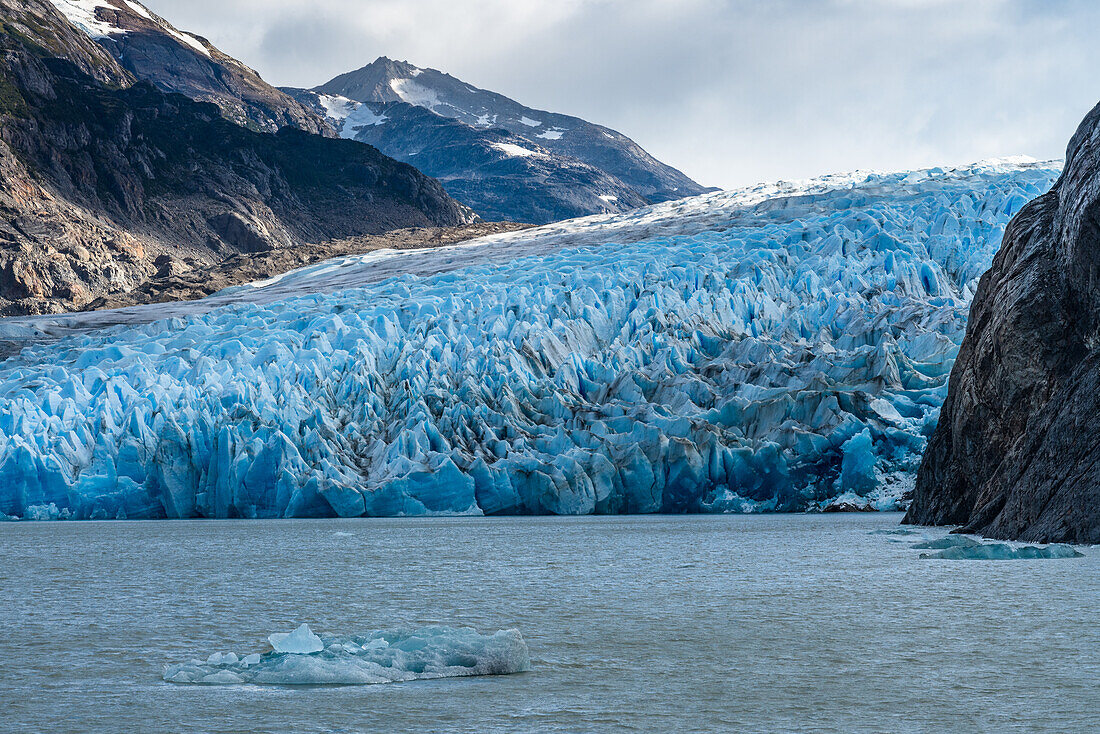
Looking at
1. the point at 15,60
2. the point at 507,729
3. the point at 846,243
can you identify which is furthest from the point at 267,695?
the point at 15,60

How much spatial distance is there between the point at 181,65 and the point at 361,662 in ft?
448

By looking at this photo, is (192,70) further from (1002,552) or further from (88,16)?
(1002,552)

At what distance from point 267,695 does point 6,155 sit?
72.6m

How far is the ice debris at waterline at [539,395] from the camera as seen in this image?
73.5 ft

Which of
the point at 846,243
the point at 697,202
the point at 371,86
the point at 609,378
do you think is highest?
the point at 371,86

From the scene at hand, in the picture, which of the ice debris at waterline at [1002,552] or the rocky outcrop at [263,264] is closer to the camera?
the ice debris at waterline at [1002,552]

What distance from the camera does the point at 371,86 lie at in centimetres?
19850

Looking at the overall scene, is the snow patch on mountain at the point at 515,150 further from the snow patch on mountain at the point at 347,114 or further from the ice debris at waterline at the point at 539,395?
the ice debris at waterline at the point at 539,395

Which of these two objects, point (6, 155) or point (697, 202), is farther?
point (6, 155)

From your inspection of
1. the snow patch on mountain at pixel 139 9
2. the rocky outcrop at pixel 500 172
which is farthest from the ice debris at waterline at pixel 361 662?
the snow patch on mountain at pixel 139 9

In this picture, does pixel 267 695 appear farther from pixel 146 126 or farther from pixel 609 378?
pixel 146 126

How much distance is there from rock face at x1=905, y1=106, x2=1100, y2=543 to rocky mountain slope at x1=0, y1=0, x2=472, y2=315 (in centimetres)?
5578

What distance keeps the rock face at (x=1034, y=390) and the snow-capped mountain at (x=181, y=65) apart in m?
112

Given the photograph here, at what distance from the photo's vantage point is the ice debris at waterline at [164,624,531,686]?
17.1 ft
